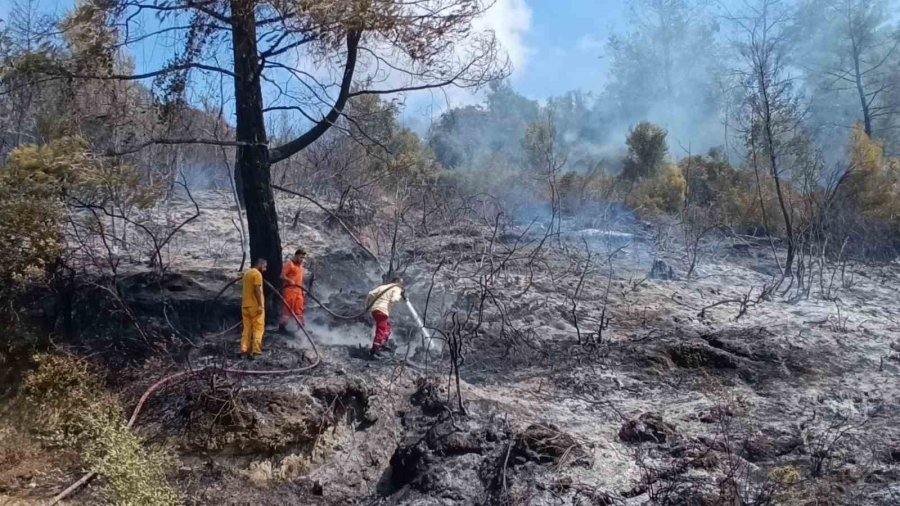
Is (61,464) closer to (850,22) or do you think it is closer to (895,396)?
(895,396)

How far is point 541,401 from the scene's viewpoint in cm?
709

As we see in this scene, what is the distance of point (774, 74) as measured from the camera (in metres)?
13.7

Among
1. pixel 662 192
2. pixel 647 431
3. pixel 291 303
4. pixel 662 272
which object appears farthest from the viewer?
pixel 662 192

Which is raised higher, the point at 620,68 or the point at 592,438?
the point at 620,68

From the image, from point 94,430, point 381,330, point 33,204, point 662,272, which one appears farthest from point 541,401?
point 662,272

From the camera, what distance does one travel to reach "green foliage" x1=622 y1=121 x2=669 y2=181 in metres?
20.7

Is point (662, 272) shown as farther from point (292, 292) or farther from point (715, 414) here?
point (292, 292)

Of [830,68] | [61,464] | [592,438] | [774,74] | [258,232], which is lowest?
[61,464]

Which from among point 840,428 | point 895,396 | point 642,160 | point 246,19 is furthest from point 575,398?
point 642,160

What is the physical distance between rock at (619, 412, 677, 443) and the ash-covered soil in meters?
0.02

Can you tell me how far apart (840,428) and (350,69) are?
5954mm

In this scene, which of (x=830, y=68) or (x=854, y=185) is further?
(x=830, y=68)

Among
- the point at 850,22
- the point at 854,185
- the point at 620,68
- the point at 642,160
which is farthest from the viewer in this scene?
the point at 620,68

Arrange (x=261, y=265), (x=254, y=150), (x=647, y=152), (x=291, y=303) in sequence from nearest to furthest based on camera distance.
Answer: (x=261, y=265), (x=254, y=150), (x=291, y=303), (x=647, y=152)
